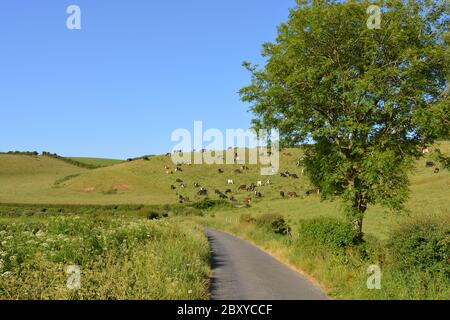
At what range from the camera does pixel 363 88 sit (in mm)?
18703

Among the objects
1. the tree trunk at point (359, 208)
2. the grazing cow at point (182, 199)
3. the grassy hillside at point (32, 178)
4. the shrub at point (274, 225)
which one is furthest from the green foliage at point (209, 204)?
the tree trunk at point (359, 208)

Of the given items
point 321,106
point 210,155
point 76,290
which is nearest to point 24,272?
point 76,290

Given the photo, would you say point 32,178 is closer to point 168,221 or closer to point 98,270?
point 168,221

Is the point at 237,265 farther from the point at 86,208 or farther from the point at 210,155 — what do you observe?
the point at 210,155

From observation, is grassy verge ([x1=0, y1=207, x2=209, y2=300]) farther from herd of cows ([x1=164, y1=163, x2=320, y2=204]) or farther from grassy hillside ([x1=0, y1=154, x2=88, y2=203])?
grassy hillside ([x1=0, y1=154, x2=88, y2=203])

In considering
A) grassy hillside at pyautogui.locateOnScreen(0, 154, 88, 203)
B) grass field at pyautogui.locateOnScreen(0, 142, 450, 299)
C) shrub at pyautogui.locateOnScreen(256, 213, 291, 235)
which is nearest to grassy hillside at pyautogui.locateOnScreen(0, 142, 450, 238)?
grassy hillside at pyautogui.locateOnScreen(0, 154, 88, 203)

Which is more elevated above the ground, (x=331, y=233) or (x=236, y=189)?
(x=331, y=233)

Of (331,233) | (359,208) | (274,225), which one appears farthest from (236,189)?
(331,233)

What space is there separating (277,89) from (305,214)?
40637 mm

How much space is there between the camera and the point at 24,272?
471 inches

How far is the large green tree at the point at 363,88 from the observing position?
19.5m

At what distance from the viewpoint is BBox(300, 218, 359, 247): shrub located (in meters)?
19.0

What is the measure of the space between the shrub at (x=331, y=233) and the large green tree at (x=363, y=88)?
4.74 ft

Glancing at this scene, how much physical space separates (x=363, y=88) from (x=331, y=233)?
240 inches
